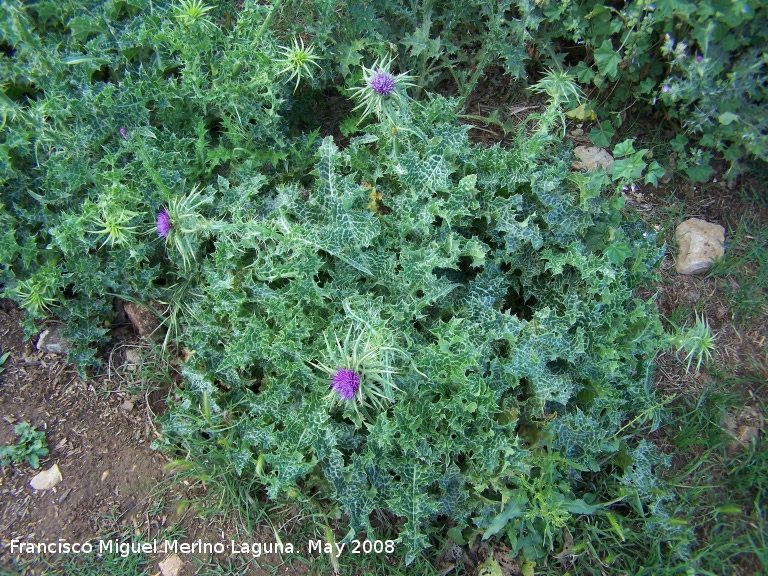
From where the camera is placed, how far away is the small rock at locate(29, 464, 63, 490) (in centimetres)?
241

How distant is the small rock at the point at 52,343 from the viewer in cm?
267

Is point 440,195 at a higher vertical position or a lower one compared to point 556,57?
lower

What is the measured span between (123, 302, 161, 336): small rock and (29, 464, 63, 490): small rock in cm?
68

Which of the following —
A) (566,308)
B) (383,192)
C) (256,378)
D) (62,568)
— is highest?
(383,192)

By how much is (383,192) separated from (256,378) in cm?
99

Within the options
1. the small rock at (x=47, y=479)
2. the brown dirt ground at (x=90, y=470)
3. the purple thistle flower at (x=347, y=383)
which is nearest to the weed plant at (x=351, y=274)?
the purple thistle flower at (x=347, y=383)

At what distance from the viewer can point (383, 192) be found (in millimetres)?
2596

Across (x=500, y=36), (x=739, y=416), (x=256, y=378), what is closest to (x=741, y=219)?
(x=739, y=416)

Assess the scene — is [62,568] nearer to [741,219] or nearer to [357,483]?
[357,483]

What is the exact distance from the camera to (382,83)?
218 centimetres

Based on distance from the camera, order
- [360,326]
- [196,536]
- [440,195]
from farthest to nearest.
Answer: [440,195]
[196,536]
[360,326]

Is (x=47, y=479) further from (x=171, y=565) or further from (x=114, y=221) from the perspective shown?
(x=114, y=221)

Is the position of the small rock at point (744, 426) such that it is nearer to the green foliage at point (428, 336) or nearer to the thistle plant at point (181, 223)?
the green foliage at point (428, 336)

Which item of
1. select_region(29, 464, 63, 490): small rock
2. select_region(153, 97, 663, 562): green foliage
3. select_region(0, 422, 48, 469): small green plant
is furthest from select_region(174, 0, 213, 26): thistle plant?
select_region(29, 464, 63, 490): small rock
